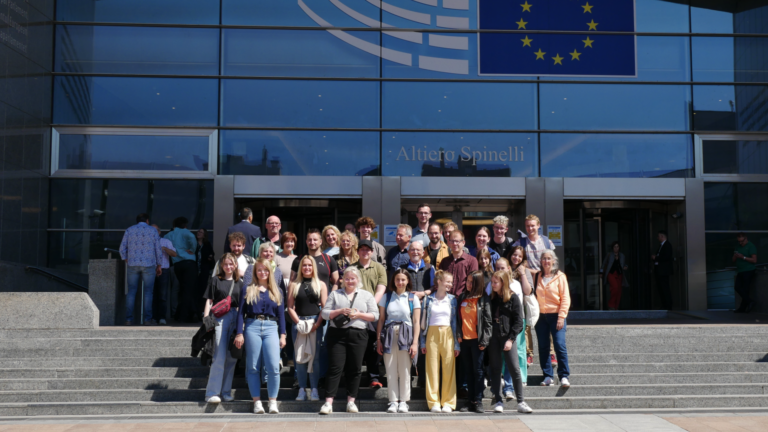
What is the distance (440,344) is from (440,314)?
0.34 m

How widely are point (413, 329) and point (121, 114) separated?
929 centimetres

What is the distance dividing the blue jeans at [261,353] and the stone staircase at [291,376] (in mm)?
307

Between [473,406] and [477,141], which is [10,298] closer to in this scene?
[473,406]

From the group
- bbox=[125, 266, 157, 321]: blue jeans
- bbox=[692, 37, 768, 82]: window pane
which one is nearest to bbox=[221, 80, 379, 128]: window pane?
bbox=[125, 266, 157, 321]: blue jeans

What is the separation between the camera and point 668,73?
15547 millimetres

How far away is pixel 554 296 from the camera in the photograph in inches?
350

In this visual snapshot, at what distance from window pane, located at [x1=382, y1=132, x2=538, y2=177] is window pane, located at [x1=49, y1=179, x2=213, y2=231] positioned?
387cm

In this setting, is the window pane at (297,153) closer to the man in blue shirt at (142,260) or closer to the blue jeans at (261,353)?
the man in blue shirt at (142,260)

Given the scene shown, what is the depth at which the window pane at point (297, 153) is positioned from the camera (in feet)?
48.3

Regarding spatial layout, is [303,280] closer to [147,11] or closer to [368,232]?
[368,232]

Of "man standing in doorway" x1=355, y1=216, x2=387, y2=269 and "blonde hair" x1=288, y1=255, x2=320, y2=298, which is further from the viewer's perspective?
"man standing in doorway" x1=355, y1=216, x2=387, y2=269

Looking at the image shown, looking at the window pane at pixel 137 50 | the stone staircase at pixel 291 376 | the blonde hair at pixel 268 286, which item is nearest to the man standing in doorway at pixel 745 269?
the stone staircase at pixel 291 376

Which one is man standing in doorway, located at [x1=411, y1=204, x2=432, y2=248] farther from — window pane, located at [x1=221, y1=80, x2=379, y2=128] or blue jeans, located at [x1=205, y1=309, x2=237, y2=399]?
window pane, located at [x1=221, y1=80, x2=379, y2=128]

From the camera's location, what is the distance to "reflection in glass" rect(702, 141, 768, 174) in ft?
49.9
